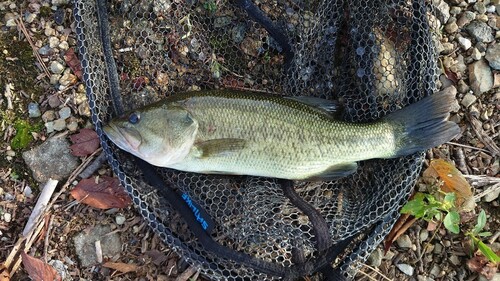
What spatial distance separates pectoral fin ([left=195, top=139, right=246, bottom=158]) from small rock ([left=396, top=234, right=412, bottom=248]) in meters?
1.87

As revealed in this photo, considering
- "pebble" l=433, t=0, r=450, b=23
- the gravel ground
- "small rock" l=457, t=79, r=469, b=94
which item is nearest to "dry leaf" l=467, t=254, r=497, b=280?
the gravel ground

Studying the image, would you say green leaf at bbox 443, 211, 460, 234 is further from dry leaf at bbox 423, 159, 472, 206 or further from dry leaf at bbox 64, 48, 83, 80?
dry leaf at bbox 64, 48, 83, 80

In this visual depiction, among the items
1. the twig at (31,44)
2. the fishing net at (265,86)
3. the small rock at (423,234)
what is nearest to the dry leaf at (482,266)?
the small rock at (423,234)

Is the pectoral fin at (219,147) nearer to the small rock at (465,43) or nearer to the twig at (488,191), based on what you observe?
the twig at (488,191)

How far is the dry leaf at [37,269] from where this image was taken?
4871 mm

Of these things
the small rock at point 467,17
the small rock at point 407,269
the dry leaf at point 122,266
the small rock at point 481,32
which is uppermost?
the small rock at point 467,17

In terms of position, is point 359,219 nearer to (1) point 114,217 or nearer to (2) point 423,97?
(2) point 423,97

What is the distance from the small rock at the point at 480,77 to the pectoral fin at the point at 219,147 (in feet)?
8.24

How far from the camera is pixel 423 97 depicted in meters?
4.81

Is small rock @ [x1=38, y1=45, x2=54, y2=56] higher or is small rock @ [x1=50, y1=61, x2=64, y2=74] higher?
small rock @ [x1=38, y1=45, x2=54, y2=56]

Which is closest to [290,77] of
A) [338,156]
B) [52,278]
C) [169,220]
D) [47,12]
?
[338,156]

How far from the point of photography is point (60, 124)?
16.9 feet

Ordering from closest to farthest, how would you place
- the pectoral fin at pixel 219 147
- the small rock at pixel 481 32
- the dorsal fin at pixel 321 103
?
the pectoral fin at pixel 219 147 → the dorsal fin at pixel 321 103 → the small rock at pixel 481 32

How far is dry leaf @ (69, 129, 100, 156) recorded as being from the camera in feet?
16.7
